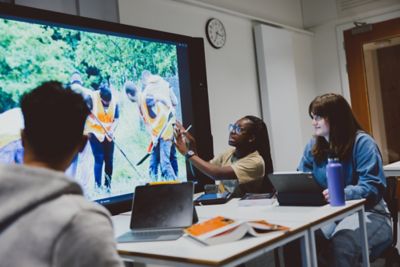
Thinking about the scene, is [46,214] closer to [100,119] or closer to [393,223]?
[100,119]

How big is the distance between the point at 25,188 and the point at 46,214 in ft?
0.22

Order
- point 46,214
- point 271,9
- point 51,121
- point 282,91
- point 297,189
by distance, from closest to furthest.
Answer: point 46,214, point 51,121, point 297,189, point 282,91, point 271,9

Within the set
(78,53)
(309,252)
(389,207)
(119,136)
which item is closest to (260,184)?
(389,207)

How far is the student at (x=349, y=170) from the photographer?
6.57ft

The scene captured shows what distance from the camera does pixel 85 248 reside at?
79cm

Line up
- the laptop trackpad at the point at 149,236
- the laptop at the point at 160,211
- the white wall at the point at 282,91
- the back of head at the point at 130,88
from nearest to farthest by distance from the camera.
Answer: the laptop trackpad at the point at 149,236, the laptop at the point at 160,211, the back of head at the point at 130,88, the white wall at the point at 282,91

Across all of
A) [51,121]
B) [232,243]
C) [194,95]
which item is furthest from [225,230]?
[194,95]

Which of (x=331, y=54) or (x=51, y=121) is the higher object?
(x=331, y=54)

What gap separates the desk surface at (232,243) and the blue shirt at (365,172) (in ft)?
0.45

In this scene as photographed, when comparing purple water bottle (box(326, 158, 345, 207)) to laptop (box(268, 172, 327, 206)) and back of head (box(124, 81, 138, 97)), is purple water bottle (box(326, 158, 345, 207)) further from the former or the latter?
back of head (box(124, 81, 138, 97))

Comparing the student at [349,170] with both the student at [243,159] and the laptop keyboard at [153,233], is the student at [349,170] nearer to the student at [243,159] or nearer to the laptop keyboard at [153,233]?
the student at [243,159]

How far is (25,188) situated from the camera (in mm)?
827

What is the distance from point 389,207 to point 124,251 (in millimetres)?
1468

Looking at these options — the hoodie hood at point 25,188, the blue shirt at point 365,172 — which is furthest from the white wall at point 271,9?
the hoodie hood at point 25,188
